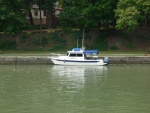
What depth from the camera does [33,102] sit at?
22.7 m

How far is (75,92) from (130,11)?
31431 mm

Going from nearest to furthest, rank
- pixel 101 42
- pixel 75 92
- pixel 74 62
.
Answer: pixel 75 92 → pixel 74 62 → pixel 101 42

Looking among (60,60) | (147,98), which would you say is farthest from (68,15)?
(147,98)

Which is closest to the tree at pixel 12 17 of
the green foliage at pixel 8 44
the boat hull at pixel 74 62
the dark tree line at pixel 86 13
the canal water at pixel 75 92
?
the dark tree line at pixel 86 13

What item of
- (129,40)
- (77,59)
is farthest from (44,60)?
(129,40)

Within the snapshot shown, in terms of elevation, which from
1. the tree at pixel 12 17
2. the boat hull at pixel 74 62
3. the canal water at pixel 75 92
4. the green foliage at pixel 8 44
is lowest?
the canal water at pixel 75 92

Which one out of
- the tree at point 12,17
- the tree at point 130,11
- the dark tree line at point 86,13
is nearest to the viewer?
the tree at point 130,11

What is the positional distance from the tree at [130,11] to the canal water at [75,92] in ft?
60.1

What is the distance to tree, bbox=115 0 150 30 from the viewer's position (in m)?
55.8

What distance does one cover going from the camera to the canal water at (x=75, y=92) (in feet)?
69.6

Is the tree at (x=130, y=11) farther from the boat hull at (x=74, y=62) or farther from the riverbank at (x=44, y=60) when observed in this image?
the boat hull at (x=74, y=62)

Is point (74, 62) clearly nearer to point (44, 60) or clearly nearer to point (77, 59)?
point (77, 59)

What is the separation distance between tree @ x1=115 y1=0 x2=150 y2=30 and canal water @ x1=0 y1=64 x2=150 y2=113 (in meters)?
18.3

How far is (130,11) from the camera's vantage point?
56031 mm
